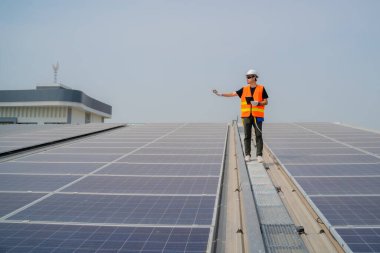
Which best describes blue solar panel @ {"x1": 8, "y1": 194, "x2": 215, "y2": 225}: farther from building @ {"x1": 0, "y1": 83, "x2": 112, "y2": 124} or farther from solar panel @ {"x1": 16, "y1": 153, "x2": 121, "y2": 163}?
building @ {"x1": 0, "y1": 83, "x2": 112, "y2": 124}

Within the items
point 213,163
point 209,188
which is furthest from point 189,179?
point 213,163

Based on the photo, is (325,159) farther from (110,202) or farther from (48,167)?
(48,167)

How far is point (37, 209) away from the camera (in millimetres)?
4363

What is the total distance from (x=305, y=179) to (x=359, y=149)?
3.93m

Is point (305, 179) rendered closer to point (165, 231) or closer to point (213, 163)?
point (213, 163)

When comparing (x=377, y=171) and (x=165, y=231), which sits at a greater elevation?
(x=377, y=171)

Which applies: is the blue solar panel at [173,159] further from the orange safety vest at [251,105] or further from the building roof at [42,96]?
the building roof at [42,96]

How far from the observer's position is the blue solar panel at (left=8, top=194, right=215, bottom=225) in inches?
155

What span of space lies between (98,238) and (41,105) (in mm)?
33054

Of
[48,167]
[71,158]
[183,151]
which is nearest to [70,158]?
[71,158]

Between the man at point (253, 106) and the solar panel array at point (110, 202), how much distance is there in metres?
1.18

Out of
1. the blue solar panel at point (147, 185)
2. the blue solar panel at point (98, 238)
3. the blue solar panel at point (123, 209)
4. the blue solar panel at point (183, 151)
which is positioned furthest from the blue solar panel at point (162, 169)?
the blue solar panel at point (98, 238)

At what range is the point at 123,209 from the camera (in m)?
4.32

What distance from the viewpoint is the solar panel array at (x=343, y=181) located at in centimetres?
370
